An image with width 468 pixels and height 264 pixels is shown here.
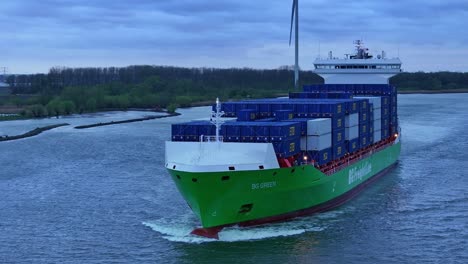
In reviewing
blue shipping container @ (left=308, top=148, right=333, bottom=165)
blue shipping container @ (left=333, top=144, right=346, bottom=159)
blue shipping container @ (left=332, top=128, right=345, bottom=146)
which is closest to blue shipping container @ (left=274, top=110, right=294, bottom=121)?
blue shipping container @ (left=308, top=148, right=333, bottom=165)

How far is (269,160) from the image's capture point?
20.2 m

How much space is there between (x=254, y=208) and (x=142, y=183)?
9782 mm

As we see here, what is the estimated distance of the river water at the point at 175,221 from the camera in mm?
18922

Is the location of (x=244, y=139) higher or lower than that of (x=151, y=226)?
higher

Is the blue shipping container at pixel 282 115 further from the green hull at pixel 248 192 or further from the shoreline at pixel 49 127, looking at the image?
the shoreline at pixel 49 127

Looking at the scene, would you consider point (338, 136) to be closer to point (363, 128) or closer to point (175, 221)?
point (363, 128)

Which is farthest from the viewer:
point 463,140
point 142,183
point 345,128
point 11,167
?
point 463,140

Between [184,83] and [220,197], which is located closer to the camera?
[220,197]

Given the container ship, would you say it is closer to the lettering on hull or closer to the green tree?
the lettering on hull

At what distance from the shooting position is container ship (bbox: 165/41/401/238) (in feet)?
64.7

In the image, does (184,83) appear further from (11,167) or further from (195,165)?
A: (195,165)

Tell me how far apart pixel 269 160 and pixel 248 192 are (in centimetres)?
115

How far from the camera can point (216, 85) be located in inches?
4867

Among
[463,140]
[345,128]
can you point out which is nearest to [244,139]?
[345,128]
